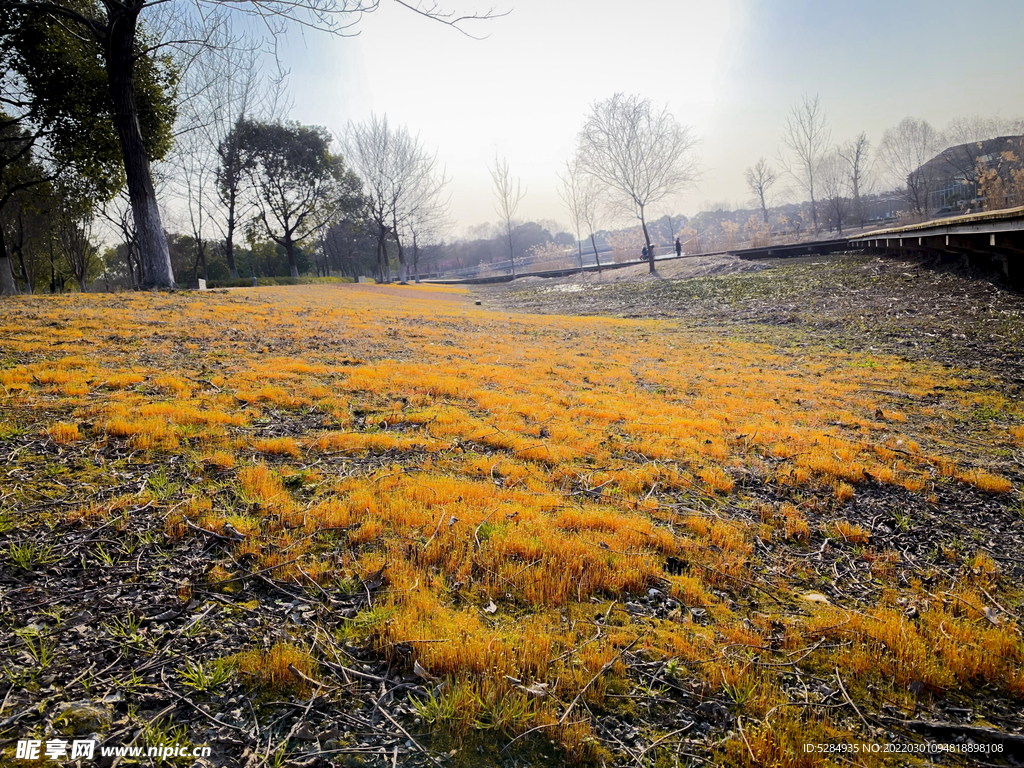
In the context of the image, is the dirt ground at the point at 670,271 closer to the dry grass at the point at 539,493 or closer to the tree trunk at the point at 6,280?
the dry grass at the point at 539,493

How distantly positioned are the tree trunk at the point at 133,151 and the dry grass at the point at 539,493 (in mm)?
4161

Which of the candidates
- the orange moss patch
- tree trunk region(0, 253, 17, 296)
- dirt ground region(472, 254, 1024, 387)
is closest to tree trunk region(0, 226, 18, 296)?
tree trunk region(0, 253, 17, 296)

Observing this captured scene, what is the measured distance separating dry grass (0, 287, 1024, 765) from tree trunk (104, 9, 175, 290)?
4.16 metres

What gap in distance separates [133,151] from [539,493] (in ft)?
41.8

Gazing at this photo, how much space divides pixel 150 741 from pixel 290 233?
133 ft

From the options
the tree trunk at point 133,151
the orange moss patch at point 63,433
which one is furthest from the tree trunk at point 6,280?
the orange moss patch at point 63,433


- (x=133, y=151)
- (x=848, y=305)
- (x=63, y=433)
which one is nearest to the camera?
(x=63, y=433)

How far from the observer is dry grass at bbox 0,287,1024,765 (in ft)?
6.82

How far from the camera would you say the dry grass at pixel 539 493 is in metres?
2.08

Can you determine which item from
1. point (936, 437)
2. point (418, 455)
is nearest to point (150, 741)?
point (418, 455)

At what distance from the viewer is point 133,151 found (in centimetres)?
1091

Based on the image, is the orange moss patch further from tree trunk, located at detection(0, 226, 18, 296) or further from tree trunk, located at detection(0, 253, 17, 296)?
tree trunk, located at detection(0, 253, 17, 296)

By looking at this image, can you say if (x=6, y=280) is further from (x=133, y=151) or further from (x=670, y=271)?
(x=670, y=271)

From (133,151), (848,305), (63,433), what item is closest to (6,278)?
(133,151)
